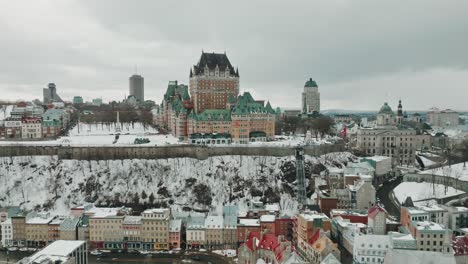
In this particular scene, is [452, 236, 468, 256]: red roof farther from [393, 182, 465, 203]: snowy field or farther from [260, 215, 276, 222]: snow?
[260, 215, 276, 222]: snow

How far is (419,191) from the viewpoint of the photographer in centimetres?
7850

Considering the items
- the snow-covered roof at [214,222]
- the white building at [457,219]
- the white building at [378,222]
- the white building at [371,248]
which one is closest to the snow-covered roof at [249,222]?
the snow-covered roof at [214,222]

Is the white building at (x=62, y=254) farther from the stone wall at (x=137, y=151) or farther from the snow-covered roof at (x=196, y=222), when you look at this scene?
the stone wall at (x=137, y=151)

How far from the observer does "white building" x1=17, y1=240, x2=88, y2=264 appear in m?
46.0

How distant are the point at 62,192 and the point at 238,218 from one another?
35852 mm

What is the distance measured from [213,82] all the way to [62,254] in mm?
71398

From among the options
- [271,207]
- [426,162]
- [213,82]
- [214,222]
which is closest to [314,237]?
[214,222]

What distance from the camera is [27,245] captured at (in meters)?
65.2

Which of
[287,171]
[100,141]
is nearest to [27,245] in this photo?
[100,141]

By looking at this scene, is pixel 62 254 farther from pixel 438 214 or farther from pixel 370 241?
pixel 438 214

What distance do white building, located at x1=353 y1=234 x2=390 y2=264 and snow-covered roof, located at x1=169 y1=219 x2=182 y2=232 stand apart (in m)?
26.5

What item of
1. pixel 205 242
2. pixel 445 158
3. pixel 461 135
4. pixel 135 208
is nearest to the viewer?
pixel 205 242

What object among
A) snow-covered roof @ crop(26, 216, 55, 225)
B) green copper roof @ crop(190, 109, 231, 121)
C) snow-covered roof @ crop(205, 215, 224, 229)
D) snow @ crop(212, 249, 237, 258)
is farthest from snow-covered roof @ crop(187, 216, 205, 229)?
green copper roof @ crop(190, 109, 231, 121)

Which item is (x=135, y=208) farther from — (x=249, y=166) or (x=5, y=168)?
(x=5, y=168)
